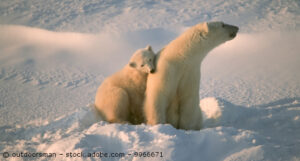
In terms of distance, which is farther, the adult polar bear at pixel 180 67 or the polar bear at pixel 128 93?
the polar bear at pixel 128 93

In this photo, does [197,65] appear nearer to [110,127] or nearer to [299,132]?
[110,127]

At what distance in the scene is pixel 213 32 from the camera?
3.69 m

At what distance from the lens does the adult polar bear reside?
145 inches

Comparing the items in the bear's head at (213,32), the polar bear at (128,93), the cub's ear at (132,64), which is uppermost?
the bear's head at (213,32)

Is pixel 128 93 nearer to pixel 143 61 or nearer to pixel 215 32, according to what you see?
pixel 143 61

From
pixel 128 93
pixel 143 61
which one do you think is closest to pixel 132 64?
pixel 143 61

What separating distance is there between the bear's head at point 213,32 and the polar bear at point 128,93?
687 millimetres

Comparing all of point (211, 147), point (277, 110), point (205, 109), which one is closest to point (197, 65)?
point (211, 147)

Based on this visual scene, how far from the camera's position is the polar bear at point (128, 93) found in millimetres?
3855

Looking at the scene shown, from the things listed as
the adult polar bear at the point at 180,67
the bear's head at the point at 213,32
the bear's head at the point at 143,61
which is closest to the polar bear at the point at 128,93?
the bear's head at the point at 143,61

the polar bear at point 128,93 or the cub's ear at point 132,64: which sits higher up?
the cub's ear at point 132,64

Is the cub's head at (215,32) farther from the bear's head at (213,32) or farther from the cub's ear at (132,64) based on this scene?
the cub's ear at (132,64)

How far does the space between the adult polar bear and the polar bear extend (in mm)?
164

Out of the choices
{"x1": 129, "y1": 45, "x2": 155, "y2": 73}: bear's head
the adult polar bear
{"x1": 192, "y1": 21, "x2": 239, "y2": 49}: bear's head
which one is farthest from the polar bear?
{"x1": 192, "y1": 21, "x2": 239, "y2": 49}: bear's head
